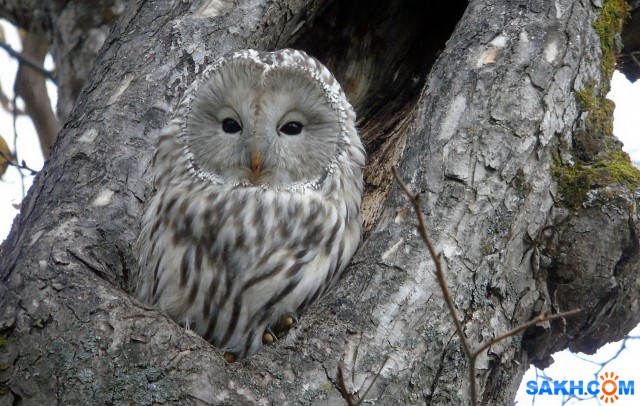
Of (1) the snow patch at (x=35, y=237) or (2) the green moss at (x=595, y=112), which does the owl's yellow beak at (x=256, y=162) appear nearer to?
(1) the snow patch at (x=35, y=237)

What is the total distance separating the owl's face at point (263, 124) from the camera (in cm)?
347

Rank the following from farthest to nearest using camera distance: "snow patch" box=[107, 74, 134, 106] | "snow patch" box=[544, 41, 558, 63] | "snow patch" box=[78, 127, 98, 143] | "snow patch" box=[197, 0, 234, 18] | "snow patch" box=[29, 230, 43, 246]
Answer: "snow patch" box=[197, 0, 234, 18] → "snow patch" box=[107, 74, 134, 106] → "snow patch" box=[78, 127, 98, 143] → "snow patch" box=[544, 41, 558, 63] → "snow patch" box=[29, 230, 43, 246]

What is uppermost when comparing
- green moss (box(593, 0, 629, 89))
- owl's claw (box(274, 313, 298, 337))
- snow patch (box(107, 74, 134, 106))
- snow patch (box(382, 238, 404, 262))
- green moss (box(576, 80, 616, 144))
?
green moss (box(593, 0, 629, 89))

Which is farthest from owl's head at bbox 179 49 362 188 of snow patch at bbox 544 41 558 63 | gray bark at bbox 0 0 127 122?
gray bark at bbox 0 0 127 122

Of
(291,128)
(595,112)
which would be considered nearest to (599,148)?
(595,112)

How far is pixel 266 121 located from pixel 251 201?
0.31 metres

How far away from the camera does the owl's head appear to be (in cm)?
347

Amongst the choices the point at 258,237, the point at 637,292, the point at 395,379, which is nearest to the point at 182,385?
the point at 395,379

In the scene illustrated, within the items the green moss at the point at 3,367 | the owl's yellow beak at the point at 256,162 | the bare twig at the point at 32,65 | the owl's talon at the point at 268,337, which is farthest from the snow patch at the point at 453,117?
the bare twig at the point at 32,65

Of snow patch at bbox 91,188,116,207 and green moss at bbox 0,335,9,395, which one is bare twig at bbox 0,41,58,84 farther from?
green moss at bbox 0,335,9,395

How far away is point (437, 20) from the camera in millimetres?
4641

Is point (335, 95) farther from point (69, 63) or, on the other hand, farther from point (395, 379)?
point (69, 63)

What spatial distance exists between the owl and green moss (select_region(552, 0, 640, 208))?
2.69 feet

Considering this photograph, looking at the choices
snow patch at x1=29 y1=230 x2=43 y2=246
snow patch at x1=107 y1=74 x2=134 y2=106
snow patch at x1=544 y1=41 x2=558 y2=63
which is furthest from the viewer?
snow patch at x1=107 y1=74 x2=134 y2=106
